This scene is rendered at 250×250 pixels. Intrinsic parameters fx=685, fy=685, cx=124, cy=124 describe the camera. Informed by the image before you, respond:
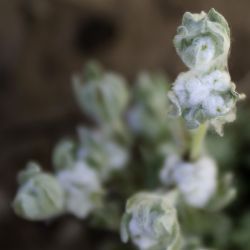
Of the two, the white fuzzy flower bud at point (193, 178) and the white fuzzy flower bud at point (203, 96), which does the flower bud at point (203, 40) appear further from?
the white fuzzy flower bud at point (193, 178)

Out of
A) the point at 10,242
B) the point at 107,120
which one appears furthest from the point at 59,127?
the point at 107,120

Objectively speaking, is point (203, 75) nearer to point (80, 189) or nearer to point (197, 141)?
point (197, 141)

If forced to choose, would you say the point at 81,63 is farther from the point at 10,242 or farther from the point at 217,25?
the point at 217,25

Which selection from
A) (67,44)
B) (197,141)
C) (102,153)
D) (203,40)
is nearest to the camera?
(203,40)

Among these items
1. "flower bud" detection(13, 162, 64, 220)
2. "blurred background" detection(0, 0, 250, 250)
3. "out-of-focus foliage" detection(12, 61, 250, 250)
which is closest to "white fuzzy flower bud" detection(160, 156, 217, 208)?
"out-of-focus foliage" detection(12, 61, 250, 250)

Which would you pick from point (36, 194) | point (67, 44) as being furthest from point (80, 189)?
point (67, 44)

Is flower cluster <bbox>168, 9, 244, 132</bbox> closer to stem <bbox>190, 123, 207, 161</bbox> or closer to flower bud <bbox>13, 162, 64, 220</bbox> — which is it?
stem <bbox>190, 123, 207, 161</bbox>

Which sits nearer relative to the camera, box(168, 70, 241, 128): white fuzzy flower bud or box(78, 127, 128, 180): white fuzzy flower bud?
box(168, 70, 241, 128): white fuzzy flower bud
